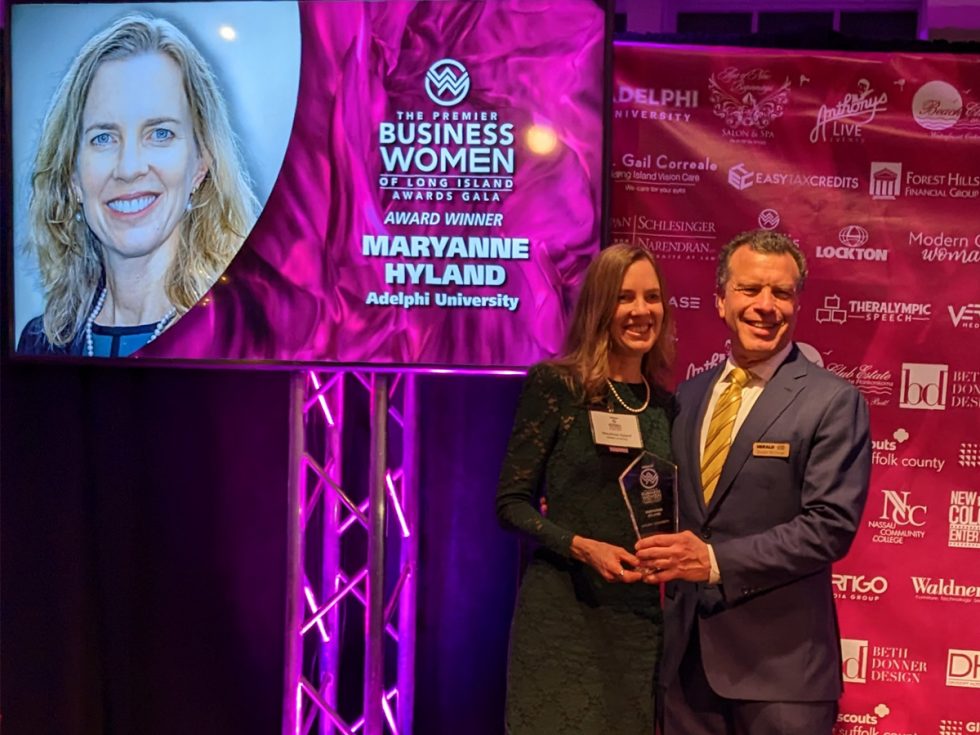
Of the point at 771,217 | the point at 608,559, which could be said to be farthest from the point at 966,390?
the point at 608,559

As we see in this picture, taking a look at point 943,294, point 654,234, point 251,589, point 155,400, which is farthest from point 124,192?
point 943,294

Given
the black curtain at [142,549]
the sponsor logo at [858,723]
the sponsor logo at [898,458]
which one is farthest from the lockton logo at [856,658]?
the black curtain at [142,549]

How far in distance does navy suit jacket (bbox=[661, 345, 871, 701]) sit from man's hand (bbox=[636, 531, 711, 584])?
0.14 feet

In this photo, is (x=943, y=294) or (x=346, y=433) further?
(x=346, y=433)

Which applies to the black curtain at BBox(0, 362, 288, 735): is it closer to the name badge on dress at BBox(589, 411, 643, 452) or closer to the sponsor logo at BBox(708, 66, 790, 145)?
the name badge on dress at BBox(589, 411, 643, 452)

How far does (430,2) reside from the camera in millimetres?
2885

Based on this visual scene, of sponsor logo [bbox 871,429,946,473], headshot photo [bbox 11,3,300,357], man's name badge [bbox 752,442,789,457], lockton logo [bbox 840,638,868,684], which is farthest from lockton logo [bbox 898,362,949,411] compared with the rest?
headshot photo [bbox 11,3,300,357]

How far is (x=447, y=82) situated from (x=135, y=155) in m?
0.99

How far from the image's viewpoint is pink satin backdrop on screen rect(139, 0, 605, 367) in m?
2.86

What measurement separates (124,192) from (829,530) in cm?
226

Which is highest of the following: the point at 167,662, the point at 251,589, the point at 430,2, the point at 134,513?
the point at 430,2

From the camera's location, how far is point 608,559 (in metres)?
2.06

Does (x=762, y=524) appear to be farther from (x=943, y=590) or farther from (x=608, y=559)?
(x=943, y=590)

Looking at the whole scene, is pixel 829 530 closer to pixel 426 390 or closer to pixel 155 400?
pixel 426 390
